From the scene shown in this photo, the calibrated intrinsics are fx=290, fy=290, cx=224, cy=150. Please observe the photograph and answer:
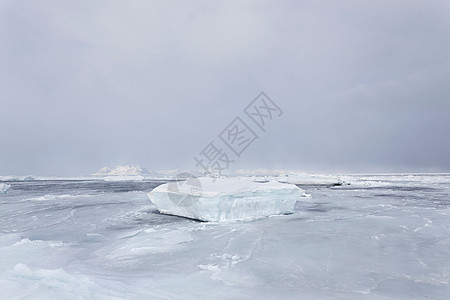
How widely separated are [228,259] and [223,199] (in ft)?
13.5

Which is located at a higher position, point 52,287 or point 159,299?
point 52,287

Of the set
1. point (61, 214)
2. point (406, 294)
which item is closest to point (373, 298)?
point (406, 294)

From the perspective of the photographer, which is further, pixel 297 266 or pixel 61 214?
pixel 61 214

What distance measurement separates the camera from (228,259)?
5977mm

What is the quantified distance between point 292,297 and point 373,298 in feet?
3.68

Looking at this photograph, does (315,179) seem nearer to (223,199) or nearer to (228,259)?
(223,199)

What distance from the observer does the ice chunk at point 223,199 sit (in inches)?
397

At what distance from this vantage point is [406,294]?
422cm

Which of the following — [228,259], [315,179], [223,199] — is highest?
[315,179]

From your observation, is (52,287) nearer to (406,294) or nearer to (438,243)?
(406,294)

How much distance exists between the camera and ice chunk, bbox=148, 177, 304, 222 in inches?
397

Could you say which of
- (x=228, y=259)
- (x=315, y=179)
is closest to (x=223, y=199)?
(x=228, y=259)

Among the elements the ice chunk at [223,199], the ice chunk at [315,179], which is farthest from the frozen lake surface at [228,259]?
the ice chunk at [315,179]

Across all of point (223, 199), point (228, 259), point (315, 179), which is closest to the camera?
point (228, 259)
